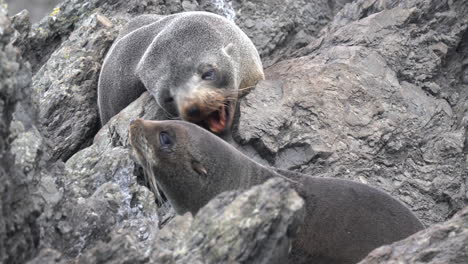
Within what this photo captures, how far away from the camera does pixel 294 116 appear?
8.70 meters

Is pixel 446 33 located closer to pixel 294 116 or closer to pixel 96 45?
pixel 294 116

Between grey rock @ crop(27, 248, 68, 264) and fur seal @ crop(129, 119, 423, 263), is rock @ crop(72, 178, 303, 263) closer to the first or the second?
grey rock @ crop(27, 248, 68, 264)

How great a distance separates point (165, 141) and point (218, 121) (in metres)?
1.77

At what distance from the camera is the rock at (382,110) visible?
816cm

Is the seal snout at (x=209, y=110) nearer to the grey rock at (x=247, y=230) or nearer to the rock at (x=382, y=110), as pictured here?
the rock at (x=382, y=110)

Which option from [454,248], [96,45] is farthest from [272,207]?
[96,45]

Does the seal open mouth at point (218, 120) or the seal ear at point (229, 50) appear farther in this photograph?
the seal ear at point (229, 50)

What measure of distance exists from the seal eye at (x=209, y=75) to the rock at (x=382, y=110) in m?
0.46

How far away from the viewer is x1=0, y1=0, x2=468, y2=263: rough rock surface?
5070 mm

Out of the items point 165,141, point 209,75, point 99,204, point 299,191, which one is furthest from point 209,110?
point 99,204

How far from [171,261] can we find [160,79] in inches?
177

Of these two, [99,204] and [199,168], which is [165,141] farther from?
[99,204]

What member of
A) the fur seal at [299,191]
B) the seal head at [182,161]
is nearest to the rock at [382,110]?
the fur seal at [299,191]

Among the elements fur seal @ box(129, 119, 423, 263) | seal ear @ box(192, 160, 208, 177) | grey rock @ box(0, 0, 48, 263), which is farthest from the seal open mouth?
grey rock @ box(0, 0, 48, 263)
